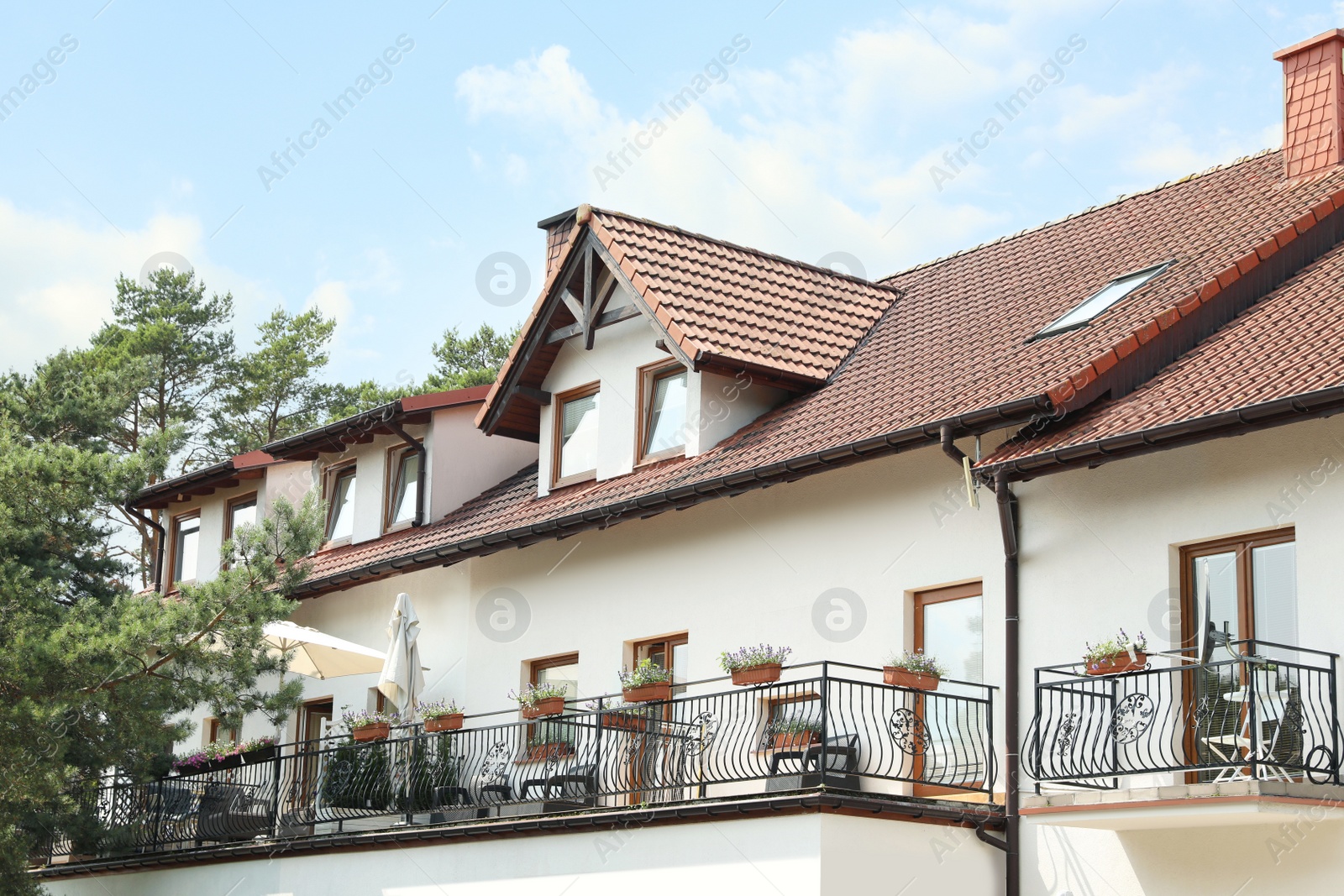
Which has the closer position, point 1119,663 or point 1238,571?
point 1119,663

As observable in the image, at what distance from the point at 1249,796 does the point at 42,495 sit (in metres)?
14.7

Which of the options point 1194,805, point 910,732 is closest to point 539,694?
point 910,732

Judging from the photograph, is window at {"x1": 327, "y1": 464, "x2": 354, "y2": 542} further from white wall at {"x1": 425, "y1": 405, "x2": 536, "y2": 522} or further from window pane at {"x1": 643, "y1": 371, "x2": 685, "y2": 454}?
window pane at {"x1": 643, "y1": 371, "x2": 685, "y2": 454}

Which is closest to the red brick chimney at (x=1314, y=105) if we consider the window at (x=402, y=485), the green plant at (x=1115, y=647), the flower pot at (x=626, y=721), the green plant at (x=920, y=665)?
the green plant at (x=1115, y=647)

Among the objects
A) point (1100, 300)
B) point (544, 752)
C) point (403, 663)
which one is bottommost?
point (544, 752)

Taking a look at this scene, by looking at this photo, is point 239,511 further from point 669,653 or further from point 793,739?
point 793,739

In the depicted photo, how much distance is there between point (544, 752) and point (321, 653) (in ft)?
12.9

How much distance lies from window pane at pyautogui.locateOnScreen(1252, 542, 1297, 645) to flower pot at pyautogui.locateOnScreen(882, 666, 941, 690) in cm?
275

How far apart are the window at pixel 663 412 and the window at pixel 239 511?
927 cm

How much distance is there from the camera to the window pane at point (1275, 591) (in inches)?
485

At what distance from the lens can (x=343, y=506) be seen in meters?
24.0

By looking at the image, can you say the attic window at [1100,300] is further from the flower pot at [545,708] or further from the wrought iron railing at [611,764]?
the flower pot at [545,708]

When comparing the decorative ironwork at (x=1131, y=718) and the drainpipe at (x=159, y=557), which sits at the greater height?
the drainpipe at (x=159, y=557)

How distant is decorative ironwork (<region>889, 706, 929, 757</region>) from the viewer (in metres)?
13.9
